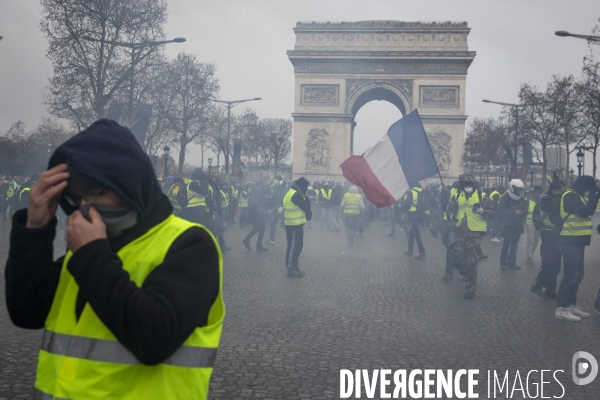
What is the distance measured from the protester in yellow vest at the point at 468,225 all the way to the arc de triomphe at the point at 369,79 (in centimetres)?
3157

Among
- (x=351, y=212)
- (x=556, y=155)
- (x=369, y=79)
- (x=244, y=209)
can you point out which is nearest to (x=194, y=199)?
(x=351, y=212)

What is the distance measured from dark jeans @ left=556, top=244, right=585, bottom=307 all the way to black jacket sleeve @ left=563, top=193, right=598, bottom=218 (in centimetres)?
38

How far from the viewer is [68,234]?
5.36 ft

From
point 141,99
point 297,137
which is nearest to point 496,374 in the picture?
point 141,99

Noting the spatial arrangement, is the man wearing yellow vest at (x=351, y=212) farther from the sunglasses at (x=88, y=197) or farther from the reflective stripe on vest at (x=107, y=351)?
the sunglasses at (x=88, y=197)

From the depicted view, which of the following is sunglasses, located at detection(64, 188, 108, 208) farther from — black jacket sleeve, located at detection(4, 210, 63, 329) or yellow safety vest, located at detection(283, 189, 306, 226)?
yellow safety vest, located at detection(283, 189, 306, 226)

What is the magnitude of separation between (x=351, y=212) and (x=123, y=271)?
1497 cm

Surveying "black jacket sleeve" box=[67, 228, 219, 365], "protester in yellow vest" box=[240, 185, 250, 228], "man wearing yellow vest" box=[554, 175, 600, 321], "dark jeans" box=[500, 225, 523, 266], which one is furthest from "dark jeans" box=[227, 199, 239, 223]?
"black jacket sleeve" box=[67, 228, 219, 365]

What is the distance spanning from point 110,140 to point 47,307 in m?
0.55

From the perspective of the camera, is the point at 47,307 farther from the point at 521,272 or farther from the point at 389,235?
the point at 389,235

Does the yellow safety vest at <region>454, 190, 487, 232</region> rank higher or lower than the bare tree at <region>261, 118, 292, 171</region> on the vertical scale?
lower

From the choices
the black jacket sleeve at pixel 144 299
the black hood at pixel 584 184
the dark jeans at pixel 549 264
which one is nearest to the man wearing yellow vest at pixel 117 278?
the black jacket sleeve at pixel 144 299

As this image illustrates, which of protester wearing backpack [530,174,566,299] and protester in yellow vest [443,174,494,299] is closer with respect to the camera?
protester wearing backpack [530,174,566,299]

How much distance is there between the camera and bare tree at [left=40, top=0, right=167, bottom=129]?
2328 centimetres
